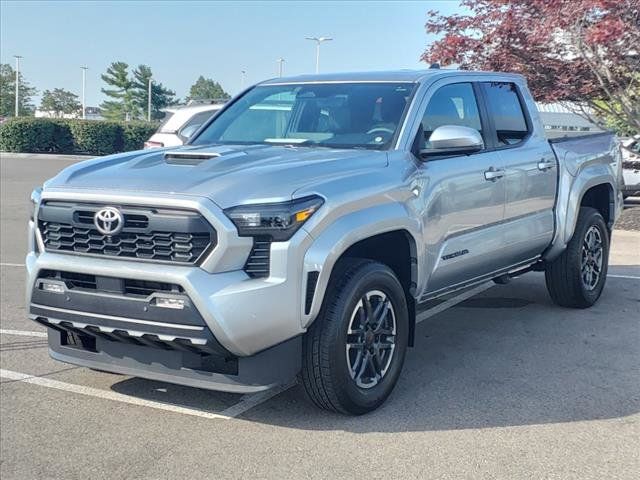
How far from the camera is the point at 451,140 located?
4785 mm

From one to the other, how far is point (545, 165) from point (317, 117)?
Result: 2034mm

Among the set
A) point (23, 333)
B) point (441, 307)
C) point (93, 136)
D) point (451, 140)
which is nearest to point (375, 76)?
point (451, 140)

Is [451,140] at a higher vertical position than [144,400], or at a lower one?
higher

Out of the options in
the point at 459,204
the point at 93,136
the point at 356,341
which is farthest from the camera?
the point at 93,136

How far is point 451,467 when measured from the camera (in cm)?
379

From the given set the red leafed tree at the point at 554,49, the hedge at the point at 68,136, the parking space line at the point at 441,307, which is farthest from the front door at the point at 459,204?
the hedge at the point at 68,136

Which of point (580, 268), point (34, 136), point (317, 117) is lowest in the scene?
point (580, 268)

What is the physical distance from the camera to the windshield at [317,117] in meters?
5.07

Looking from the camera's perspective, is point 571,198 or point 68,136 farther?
point 68,136

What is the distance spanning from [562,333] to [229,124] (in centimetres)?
310

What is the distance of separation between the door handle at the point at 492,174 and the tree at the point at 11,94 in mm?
86475

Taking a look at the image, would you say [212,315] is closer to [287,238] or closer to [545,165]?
[287,238]

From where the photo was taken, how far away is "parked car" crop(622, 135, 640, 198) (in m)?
14.9

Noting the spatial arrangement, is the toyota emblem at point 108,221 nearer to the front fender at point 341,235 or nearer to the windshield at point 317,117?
the front fender at point 341,235
